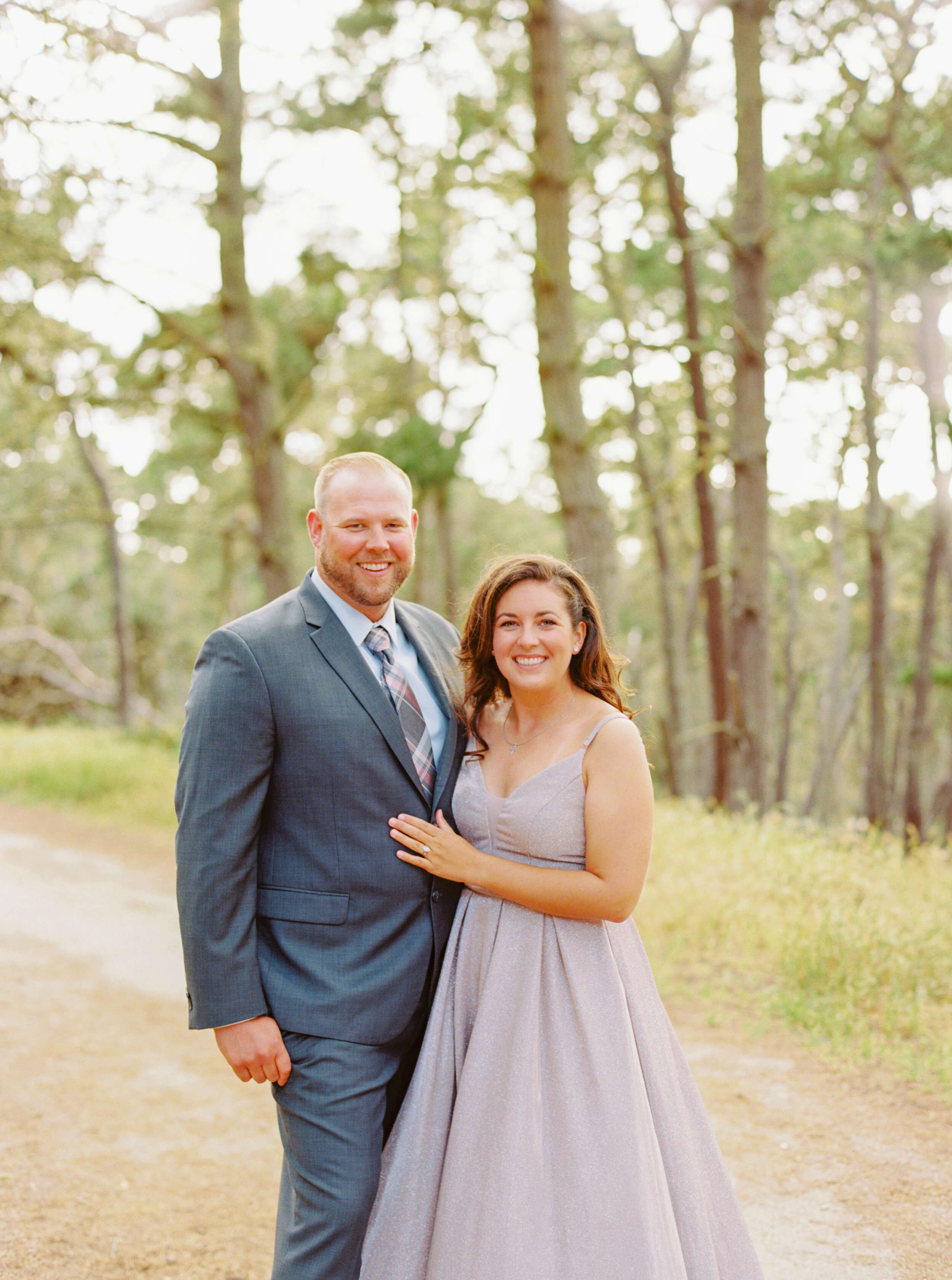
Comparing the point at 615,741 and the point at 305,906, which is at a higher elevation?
the point at 615,741

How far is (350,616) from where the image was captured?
2906 mm

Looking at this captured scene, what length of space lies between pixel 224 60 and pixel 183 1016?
10492mm

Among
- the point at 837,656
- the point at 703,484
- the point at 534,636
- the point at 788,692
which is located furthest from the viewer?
the point at 837,656

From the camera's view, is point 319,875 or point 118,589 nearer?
point 319,875

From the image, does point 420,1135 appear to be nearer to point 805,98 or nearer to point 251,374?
point 251,374

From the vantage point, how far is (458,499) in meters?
33.7

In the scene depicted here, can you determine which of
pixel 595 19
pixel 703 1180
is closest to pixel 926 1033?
pixel 703 1180

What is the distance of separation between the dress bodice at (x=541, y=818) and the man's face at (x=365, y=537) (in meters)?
0.63

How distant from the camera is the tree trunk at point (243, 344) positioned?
37.8 ft

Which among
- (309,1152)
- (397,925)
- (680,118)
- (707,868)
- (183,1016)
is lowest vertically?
(183,1016)

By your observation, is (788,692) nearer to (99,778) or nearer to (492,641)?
(99,778)

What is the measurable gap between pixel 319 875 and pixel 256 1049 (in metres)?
0.44

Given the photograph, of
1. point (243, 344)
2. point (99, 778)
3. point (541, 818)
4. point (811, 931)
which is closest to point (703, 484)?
point (243, 344)

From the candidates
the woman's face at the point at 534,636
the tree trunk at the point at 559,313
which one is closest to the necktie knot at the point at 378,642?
the woman's face at the point at 534,636
